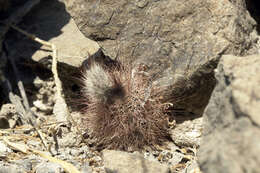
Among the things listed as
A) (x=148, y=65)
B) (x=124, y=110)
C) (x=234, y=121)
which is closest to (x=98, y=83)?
(x=124, y=110)

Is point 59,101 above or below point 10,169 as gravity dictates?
above

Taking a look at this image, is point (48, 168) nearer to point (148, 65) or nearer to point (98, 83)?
point (98, 83)

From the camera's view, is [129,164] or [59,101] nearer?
[129,164]

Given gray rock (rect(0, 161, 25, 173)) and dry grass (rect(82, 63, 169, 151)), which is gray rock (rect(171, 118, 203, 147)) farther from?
gray rock (rect(0, 161, 25, 173))

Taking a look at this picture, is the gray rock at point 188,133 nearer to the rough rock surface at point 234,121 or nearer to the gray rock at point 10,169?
the rough rock surface at point 234,121

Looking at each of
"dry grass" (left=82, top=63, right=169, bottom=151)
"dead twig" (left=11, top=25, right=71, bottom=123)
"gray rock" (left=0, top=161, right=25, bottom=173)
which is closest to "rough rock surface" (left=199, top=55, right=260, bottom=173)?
"dry grass" (left=82, top=63, right=169, bottom=151)

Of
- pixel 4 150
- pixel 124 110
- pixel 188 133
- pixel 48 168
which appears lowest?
pixel 188 133

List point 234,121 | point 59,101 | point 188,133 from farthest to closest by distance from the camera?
1. point 59,101
2. point 188,133
3. point 234,121
